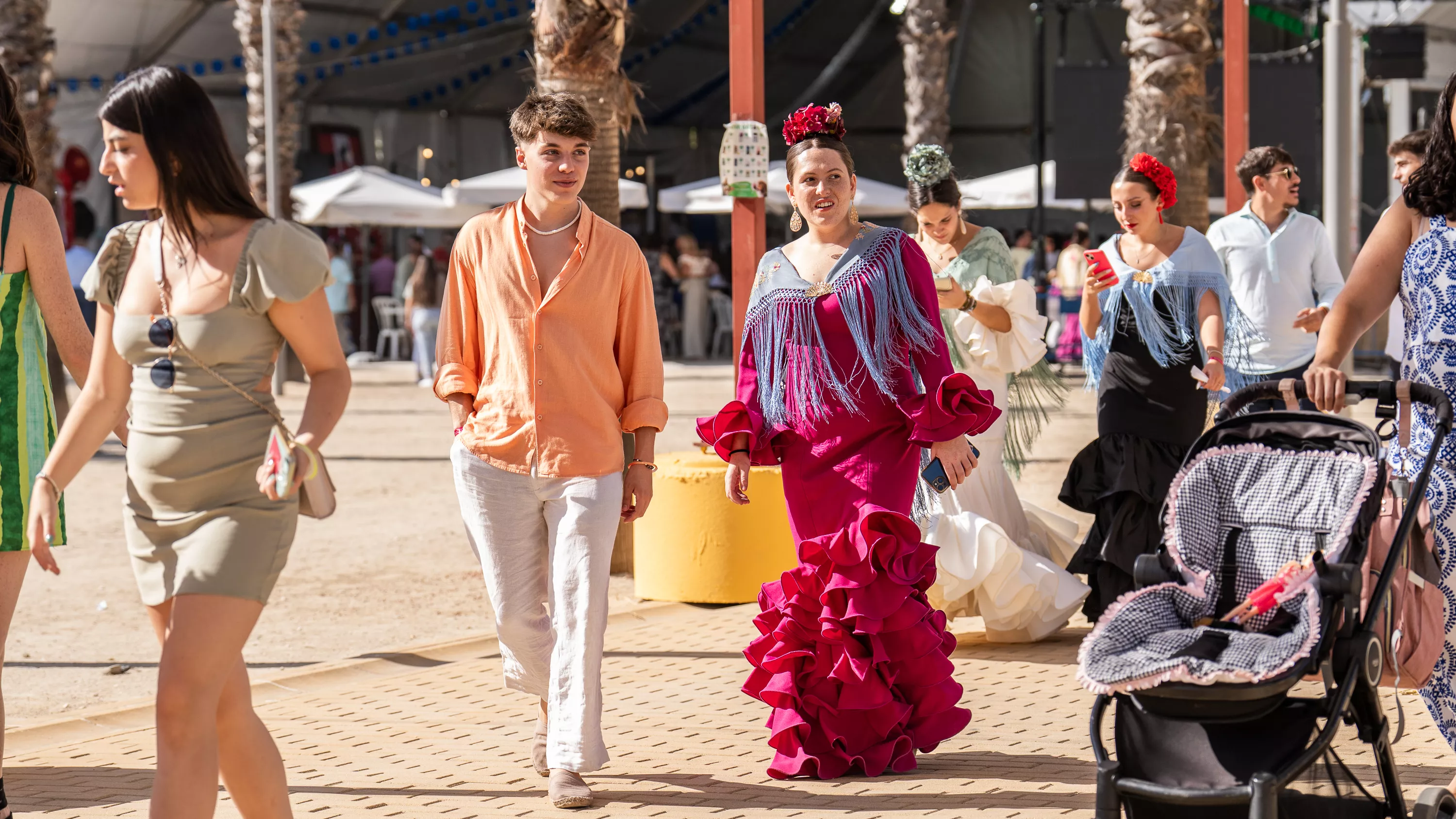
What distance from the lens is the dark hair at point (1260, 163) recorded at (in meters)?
7.77

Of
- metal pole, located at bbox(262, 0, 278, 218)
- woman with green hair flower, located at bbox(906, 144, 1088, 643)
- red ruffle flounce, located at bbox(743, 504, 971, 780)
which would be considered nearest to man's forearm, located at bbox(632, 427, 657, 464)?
red ruffle flounce, located at bbox(743, 504, 971, 780)

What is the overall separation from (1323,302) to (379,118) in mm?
24723

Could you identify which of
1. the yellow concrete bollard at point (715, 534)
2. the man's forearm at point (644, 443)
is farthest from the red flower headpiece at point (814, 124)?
Answer: the yellow concrete bollard at point (715, 534)

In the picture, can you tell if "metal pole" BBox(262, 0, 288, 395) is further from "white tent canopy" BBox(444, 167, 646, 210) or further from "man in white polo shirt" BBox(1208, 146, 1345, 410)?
"man in white polo shirt" BBox(1208, 146, 1345, 410)

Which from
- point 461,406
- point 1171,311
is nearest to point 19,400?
point 461,406

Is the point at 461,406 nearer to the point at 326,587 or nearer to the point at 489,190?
the point at 326,587

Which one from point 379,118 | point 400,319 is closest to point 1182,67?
point 400,319

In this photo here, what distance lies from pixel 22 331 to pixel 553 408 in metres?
1.40

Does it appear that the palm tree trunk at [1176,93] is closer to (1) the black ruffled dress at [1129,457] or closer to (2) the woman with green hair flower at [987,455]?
(1) the black ruffled dress at [1129,457]

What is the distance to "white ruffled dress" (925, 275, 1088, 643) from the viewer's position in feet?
21.9

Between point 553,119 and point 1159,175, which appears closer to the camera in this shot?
point 553,119

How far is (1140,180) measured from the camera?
23.0 ft

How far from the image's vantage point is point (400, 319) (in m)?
27.7

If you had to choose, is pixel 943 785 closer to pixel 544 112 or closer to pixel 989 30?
pixel 544 112
